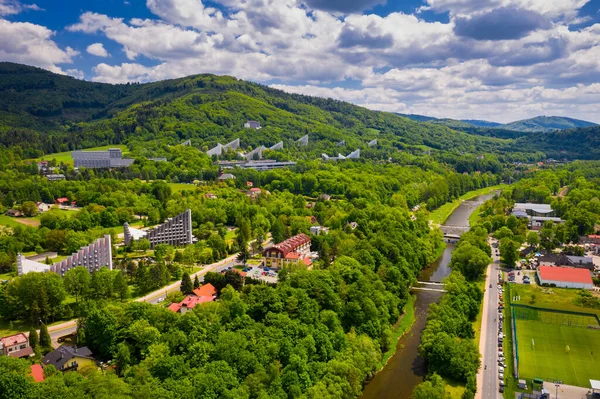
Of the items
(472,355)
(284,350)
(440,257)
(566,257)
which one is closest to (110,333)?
(284,350)

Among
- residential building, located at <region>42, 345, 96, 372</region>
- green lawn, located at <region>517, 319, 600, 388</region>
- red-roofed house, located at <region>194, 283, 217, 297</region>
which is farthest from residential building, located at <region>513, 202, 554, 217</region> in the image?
residential building, located at <region>42, 345, 96, 372</region>

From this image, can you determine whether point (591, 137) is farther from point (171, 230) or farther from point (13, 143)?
point (13, 143)

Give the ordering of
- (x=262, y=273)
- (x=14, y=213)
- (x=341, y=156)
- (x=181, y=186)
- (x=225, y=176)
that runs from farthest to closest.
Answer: (x=341, y=156) < (x=225, y=176) < (x=181, y=186) < (x=14, y=213) < (x=262, y=273)

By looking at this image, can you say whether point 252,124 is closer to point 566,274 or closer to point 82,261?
point 82,261

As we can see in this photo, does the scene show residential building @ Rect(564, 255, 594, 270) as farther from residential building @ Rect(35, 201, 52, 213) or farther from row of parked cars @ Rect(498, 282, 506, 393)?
residential building @ Rect(35, 201, 52, 213)

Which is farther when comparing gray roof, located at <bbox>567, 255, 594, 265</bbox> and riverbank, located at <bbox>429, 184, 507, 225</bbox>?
riverbank, located at <bbox>429, 184, 507, 225</bbox>

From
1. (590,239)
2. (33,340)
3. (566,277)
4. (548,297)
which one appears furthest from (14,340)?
(590,239)
